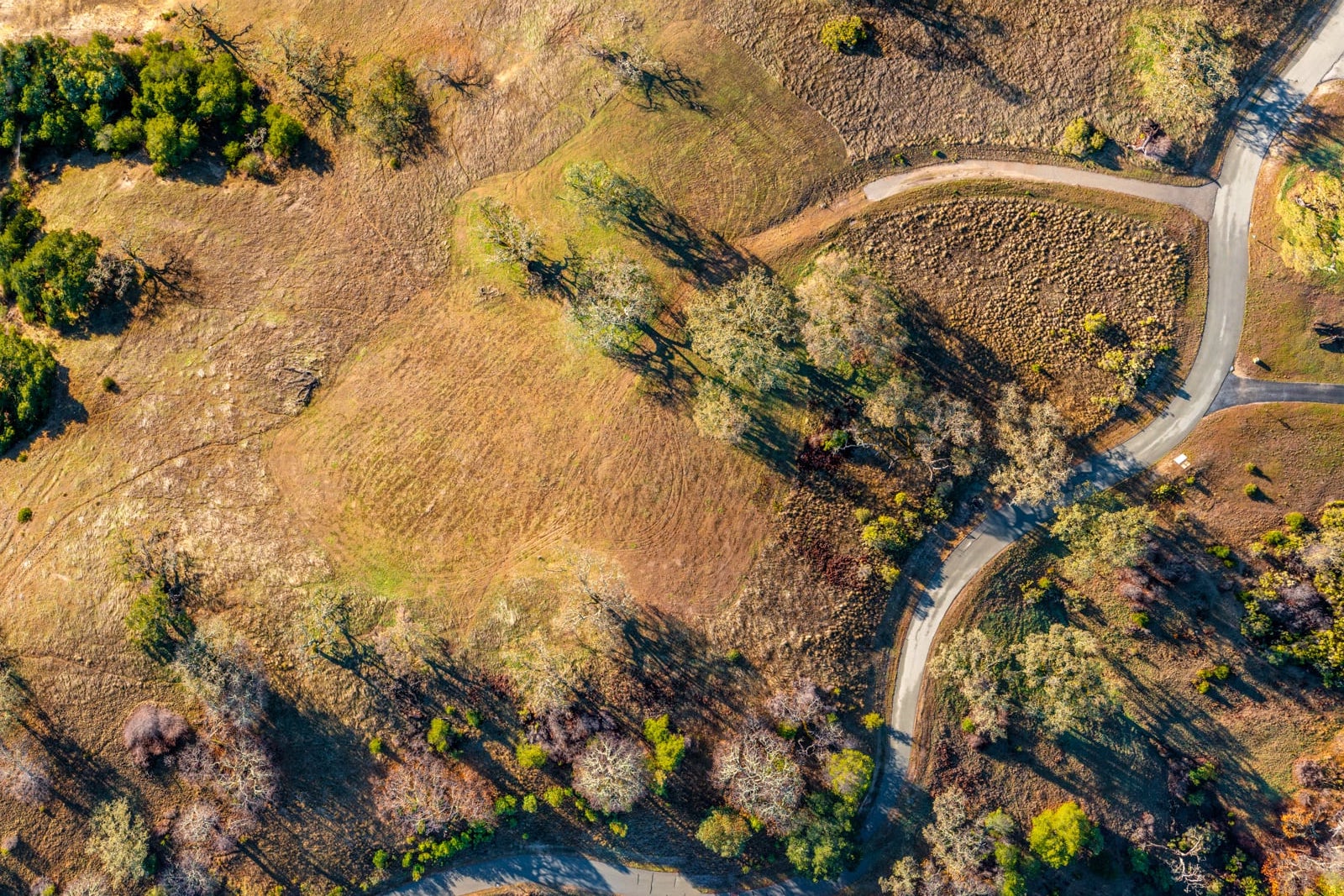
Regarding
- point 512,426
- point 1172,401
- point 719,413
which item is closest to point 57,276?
point 512,426

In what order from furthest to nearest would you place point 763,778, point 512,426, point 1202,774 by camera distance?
point 512,426, point 1202,774, point 763,778

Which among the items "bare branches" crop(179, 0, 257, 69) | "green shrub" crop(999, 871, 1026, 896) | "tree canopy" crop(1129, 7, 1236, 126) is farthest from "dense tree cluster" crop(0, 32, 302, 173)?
"green shrub" crop(999, 871, 1026, 896)

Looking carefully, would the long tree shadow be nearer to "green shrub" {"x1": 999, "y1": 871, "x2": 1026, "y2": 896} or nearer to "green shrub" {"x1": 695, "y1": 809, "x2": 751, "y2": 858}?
"green shrub" {"x1": 999, "y1": 871, "x2": 1026, "y2": 896}

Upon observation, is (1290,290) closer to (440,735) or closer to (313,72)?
(440,735)

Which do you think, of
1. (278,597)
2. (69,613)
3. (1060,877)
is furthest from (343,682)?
(1060,877)

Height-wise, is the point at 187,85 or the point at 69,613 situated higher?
the point at 187,85

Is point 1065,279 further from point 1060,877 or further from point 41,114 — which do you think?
point 41,114

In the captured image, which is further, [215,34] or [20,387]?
[215,34]
